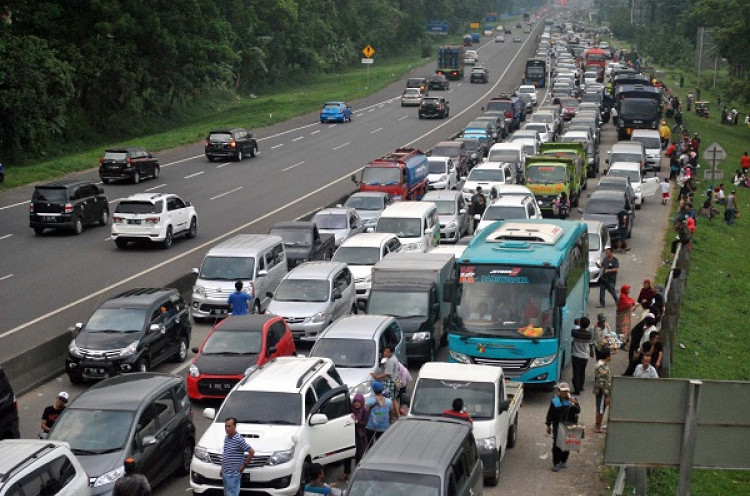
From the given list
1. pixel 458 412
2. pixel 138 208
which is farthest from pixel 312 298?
pixel 138 208

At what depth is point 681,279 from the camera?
31.5 meters

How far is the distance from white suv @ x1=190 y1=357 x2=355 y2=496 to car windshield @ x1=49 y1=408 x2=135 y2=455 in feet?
3.60

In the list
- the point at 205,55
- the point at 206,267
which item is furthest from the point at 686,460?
the point at 205,55

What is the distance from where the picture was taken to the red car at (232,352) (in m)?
21.9

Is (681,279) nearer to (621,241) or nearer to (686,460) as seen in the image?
(621,241)

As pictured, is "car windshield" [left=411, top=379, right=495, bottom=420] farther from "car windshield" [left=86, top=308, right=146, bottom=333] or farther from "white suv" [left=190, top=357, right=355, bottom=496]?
"car windshield" [left=86, top=308, right=146, bottom=333]

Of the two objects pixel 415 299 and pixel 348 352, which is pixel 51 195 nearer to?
pixel 415 299

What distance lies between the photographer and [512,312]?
22891mm

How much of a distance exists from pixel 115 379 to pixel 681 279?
17631mm

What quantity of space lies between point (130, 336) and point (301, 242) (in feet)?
33.6

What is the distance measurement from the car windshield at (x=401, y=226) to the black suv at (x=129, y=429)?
54.7ft

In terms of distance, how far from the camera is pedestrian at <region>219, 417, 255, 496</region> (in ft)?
52.9

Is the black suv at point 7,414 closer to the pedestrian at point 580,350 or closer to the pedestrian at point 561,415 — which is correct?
the pedestrian at point 561,415

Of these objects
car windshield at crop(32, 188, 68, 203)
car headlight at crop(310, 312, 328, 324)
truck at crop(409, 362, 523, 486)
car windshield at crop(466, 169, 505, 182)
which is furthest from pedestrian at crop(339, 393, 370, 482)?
car windshield at crop(466, 169, 505, 182)
